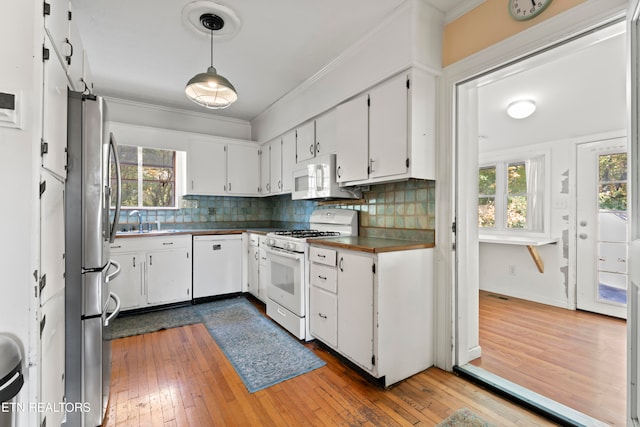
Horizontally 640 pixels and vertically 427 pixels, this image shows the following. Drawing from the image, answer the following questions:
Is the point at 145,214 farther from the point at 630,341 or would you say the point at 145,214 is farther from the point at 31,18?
the point at 630,341

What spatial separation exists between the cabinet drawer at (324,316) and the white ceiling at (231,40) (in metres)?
2.10

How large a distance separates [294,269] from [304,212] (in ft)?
4.31

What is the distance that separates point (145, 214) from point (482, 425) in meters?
4.11

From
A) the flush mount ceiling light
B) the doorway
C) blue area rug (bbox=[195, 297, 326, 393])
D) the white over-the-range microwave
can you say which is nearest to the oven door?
blue area rug (bbox=[195, 297, 326, 393])

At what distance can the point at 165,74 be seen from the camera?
9.79 ft

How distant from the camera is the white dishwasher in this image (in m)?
3.60

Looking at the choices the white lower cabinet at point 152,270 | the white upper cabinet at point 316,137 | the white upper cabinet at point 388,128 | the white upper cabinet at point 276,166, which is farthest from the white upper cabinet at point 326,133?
the white lower cabinet at point 152,270

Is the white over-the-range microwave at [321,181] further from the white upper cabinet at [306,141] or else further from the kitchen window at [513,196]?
the kitchen window at [513,196]

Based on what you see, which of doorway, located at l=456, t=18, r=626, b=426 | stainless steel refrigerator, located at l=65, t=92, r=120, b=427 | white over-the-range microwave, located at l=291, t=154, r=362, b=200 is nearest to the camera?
stainless steel refrigerator, located at l=65, t=92, r=120, b=427

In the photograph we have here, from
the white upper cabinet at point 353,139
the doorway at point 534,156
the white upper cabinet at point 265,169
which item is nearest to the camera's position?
the doorway at point 534,156

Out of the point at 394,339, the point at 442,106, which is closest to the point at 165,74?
the point at 442,106

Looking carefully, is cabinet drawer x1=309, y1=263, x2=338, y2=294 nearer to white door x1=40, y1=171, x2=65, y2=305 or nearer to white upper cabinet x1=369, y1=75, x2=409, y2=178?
white upper cabinet x1=369, y1=75, x2=409, y2=178

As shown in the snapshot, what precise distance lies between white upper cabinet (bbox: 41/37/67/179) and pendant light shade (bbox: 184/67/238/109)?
85cm

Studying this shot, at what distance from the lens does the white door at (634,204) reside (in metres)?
1.15
